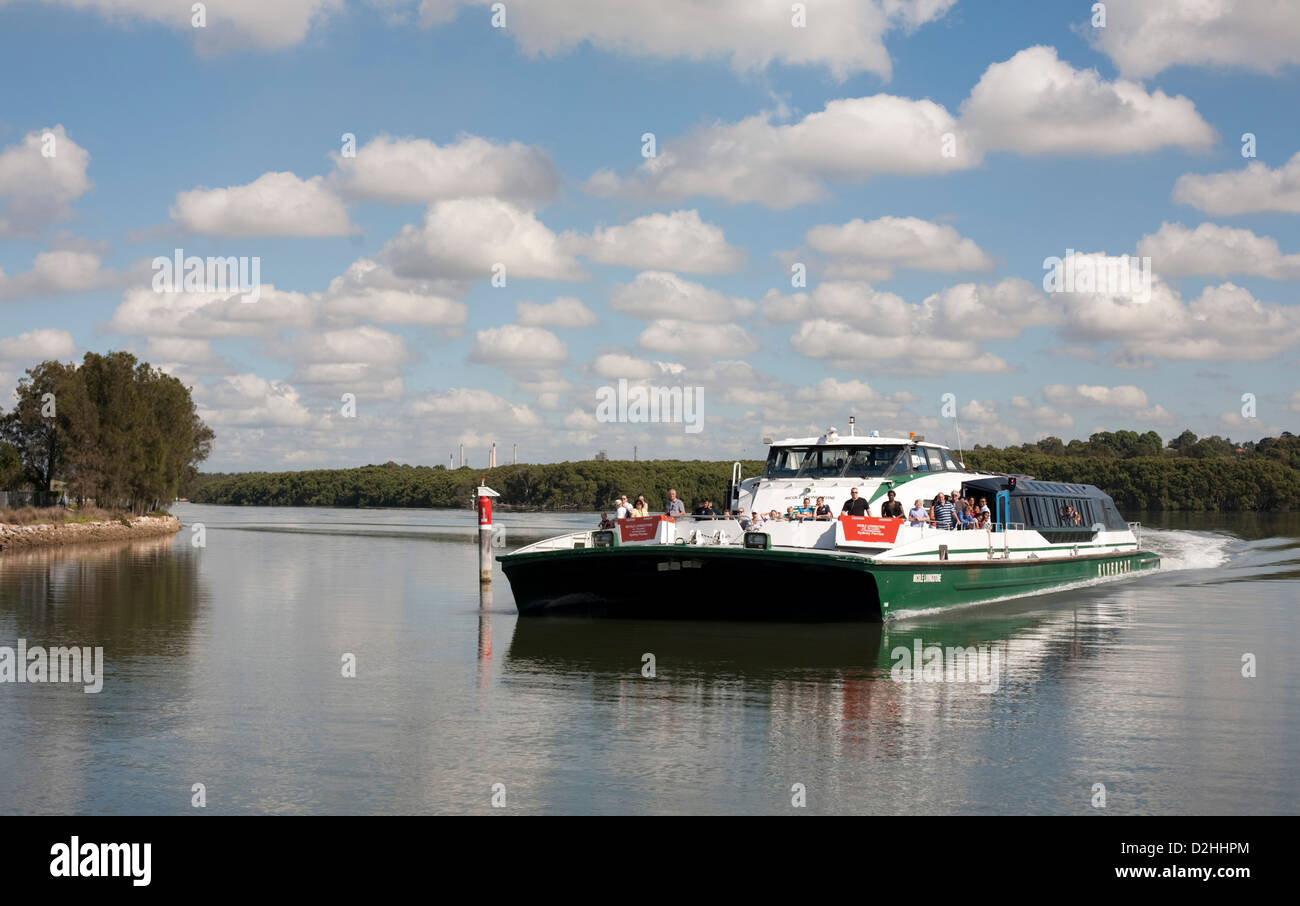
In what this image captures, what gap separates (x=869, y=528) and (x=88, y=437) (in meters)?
64.8

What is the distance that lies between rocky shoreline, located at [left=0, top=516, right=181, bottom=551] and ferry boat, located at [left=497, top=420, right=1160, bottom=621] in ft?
134

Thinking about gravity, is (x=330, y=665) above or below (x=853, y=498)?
below

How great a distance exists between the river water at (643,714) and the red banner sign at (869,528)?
1.85 metres

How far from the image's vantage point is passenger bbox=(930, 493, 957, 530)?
27953mm

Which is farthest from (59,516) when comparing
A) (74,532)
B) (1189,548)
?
(1189,548)

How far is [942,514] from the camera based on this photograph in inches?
1101

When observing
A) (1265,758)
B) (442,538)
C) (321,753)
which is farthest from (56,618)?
(442,538)

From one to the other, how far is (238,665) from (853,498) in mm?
13135

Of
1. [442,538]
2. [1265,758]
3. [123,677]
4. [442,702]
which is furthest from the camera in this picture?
[442,538]

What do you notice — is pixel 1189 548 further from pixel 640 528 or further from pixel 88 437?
pixel 88 437

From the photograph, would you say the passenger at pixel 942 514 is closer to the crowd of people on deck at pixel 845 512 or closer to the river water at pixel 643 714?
the crowd of people on deck at pixel 845 512

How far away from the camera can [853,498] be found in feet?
89.7
